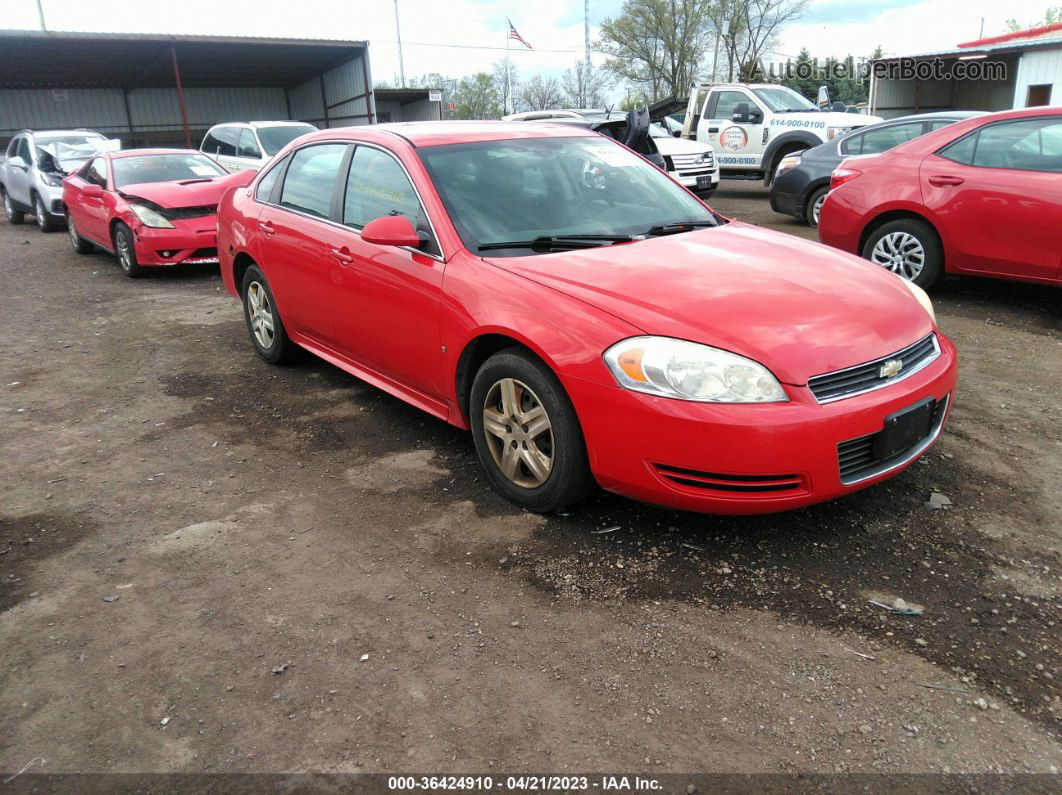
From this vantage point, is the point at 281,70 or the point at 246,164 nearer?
the point at 246,164

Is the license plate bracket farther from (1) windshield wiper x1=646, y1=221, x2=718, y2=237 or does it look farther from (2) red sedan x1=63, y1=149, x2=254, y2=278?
(2) red sedan x1=63, y1=149, x2=254, y2=278

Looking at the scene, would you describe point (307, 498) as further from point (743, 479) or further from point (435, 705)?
point (743, 479)

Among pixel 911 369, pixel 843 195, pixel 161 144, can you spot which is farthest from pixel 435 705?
pixel 161 144


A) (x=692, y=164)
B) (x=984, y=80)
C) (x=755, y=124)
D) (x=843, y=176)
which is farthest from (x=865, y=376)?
A: (x=984, y=80)

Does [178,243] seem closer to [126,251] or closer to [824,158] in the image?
[126,251]

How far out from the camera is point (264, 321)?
18.8 ft

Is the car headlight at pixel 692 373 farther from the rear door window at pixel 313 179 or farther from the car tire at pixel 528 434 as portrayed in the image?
the rear door window at pixel 313 179

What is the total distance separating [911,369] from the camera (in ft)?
10.5

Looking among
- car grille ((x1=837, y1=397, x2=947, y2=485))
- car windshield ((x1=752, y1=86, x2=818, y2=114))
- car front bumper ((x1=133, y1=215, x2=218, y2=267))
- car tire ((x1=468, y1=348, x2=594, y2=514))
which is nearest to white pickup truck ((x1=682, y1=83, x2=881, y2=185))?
car windshield ((x1=752, y1=86, x2=818, y2=114))

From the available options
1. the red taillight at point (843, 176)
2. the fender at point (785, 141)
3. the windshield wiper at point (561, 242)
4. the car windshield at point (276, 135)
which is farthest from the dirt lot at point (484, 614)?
the fender at point (785, 141)

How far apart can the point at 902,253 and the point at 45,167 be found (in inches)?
562

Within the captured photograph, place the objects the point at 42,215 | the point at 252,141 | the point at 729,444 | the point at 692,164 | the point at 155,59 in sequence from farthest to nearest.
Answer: the point at 155,59
the point at 42,215
the point at 252,141
the point at 692,164
the point at 729,444

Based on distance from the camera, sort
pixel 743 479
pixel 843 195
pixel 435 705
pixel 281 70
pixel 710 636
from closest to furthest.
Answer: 1. pixel 435 705
2. pixel 710 636
3. pixel 743 479
4. pixel 843 195
5. pixel 281 70

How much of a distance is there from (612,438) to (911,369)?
4.07ft
